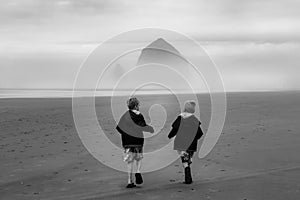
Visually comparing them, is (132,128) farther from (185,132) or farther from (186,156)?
(186,156)

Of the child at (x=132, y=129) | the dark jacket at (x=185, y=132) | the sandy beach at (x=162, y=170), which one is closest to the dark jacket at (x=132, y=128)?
the child at (x=132, y=129)

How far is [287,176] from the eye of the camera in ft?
37.9

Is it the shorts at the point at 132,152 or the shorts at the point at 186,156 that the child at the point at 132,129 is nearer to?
the shorts at the point at 132,152

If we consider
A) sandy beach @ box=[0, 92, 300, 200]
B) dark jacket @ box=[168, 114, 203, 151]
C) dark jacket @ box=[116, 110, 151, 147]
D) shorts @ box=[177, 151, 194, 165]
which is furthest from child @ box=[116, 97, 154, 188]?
shorts @ box=[177, 151, 194, 165]

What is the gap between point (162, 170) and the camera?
12.9 metres

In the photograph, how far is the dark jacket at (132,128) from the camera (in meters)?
10.9

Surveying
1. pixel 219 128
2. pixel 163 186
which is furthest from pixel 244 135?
pixel 163 186

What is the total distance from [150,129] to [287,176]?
3667mm

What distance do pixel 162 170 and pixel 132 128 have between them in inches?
98.4

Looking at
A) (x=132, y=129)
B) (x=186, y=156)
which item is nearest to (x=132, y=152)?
(x=132, y=129)

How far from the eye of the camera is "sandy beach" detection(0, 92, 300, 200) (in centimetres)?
1036

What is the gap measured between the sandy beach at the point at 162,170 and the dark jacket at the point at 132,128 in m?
1.08

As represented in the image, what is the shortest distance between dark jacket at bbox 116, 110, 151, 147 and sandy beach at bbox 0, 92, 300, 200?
3.55 ft

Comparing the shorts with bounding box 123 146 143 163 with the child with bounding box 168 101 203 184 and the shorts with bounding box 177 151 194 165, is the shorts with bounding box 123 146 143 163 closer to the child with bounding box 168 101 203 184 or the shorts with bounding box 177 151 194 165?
the child with bounding box 168 101 203 184
